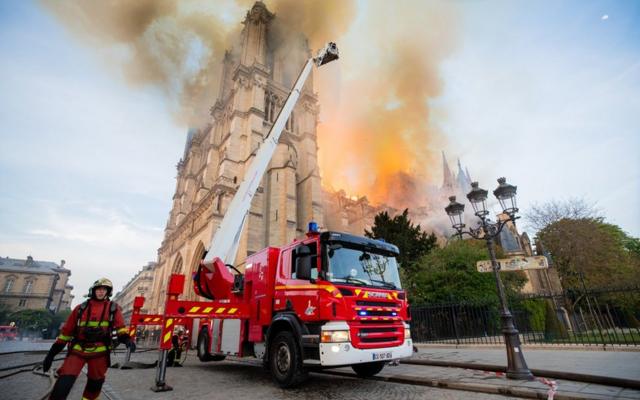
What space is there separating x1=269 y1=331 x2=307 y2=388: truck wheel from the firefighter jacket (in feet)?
8.75

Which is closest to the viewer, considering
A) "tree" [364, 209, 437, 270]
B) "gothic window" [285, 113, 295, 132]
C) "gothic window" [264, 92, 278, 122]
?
"tree" [364, 209, 437, 270]

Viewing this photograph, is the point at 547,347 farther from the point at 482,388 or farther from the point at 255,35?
the point at 255,35

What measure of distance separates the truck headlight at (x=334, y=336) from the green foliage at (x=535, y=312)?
678 inches

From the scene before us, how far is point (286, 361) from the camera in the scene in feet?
17.8

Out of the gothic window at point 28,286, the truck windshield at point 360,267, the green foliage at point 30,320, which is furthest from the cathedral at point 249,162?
the gothic window at point 28,286

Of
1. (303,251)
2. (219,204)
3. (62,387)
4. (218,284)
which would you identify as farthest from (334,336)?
(219,204)

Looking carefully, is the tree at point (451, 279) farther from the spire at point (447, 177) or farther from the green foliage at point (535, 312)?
the spire at point (447, 177)

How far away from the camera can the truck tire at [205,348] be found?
867cm

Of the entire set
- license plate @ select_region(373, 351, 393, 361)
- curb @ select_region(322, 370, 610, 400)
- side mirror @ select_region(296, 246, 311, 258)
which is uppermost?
side mirror @ select_region(296, 246, 311, 258)

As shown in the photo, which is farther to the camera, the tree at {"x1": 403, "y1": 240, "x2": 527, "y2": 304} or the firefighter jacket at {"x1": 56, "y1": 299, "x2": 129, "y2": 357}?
the tree at {"x1": 403, "y1": 240, "x2": 527, "y2": 304}

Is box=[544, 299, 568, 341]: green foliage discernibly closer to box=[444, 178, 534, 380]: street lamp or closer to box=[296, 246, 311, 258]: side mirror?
box=[444, 178, 534, 380]: street lamp

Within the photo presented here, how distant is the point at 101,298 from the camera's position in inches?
152

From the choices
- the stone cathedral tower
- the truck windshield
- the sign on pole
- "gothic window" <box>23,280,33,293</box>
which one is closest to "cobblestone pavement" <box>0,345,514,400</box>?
the truck windshield

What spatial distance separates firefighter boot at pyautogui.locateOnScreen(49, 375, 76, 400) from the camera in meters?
3.11
